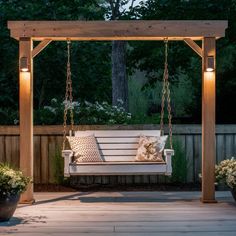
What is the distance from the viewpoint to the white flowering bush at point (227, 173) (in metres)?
6.86

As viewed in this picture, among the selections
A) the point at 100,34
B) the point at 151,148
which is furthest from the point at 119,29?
the point at 151,148

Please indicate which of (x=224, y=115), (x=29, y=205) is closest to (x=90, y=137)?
(x=29, y=205)

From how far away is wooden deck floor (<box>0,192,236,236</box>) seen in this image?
564 centimetres

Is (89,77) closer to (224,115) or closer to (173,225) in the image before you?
(224,115)

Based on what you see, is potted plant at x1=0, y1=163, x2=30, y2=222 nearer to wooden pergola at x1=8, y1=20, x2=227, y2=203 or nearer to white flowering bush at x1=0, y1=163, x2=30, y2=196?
white flowering bush at x1=0, y1=163, x2=30, y2=196

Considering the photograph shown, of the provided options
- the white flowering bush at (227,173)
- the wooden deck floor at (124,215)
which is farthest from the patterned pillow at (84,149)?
the white flowering bush at (227,173)

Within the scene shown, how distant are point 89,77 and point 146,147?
20.6ft

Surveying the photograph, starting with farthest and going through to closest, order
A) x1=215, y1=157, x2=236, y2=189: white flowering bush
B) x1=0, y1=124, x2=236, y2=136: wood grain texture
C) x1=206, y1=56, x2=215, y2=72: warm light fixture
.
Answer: x1=0, y1=124, x2=236, y2=136: wood grain texture → x1=206, y1=56, x2=215, y2=72: warm light fixture → x1=215, y1=157, x2=236, y2=189: white flowering bush

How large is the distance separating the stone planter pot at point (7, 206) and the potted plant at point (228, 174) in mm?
2261

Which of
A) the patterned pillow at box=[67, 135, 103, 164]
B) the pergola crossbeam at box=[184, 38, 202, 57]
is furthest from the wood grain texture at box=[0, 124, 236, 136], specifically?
the pergola crossbeam at box=[184, 38, 202, 57]

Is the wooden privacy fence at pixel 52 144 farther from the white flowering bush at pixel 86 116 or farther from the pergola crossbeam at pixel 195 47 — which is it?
the pergola crossbeam at pixel 195 47

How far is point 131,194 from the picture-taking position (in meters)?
8.01

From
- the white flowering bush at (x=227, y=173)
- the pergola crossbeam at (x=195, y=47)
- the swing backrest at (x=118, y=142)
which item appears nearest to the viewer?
the white flowering bush at (x=227, y=173)

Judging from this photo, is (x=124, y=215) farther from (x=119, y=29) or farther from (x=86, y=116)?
(x=86, y=116)
